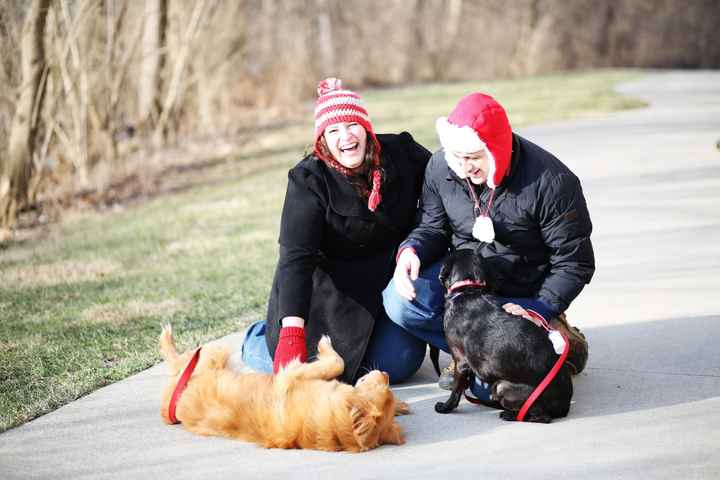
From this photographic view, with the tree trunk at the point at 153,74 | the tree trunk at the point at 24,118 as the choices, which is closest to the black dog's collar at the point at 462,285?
the tree trunk at the point at 24,118

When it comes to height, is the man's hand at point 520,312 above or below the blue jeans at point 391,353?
above

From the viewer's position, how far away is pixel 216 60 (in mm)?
17969

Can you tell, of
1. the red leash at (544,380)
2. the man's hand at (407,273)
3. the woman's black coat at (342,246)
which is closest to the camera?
the red leash at (544,380)

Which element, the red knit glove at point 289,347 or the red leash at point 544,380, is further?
the red knit glove at point 289,347

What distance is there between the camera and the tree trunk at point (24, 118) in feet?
32.7

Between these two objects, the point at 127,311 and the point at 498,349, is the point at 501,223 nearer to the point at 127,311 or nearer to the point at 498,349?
the point at 498,349

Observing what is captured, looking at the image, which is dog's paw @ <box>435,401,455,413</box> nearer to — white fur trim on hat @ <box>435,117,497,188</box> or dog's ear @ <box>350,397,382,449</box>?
dog's ear @ <box>350,397,382,449</box>

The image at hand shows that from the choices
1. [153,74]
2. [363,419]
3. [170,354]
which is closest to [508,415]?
[363,419]

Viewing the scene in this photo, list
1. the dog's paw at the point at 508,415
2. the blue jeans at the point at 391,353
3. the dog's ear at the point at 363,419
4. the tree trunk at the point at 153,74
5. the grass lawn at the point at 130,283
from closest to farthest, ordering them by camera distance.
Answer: the dog's ear at the point at 363,419 < the dog's paw at the point at 508,415 < the blue jeans at the point at 391,353 < the grass lawn at the point at 130,283 < the tree trunk at the point at 153,74

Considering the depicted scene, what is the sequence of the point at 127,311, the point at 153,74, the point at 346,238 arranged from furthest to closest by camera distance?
the point at 153,74 < the point at 127,311 < the point at 346,238

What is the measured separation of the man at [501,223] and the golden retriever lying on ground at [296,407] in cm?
65

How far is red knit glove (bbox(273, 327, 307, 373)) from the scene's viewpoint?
163 inches

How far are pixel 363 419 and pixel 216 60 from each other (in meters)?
15.1

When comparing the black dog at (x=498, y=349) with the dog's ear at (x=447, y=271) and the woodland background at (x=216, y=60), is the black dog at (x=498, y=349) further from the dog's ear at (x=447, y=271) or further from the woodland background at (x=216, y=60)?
the woodland background at (x=216, y=60)
